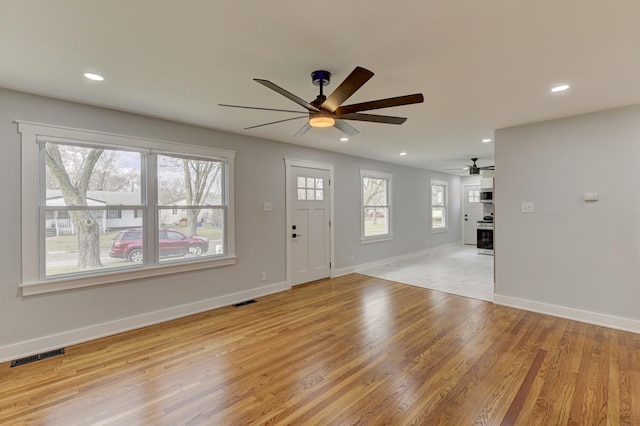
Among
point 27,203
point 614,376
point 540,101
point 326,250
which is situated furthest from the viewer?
point 326,250

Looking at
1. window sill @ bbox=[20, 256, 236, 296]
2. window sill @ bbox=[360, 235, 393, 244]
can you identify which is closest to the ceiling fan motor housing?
window sill @ bbox=[20, 256, 236, 296]

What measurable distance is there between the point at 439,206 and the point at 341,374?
7.59 m

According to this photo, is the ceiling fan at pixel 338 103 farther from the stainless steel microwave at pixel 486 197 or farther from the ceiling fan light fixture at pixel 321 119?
the stainless steel microwave at pixel 486 197

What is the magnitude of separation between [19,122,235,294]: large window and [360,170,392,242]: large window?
323cm

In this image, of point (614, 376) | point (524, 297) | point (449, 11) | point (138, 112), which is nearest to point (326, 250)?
point (524, 297)

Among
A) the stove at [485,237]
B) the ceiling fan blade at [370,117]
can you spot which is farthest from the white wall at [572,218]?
the stove at [485,237]

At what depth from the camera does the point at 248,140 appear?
14.6 feet

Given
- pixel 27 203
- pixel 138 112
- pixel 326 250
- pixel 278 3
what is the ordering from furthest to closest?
pixel 326 250 < pixel 138 112 < pixel 27 203 < pixel 278 3

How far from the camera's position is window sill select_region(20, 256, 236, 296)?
112 inches

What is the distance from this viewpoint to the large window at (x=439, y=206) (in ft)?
28.7

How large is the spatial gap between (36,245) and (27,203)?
0.41 m

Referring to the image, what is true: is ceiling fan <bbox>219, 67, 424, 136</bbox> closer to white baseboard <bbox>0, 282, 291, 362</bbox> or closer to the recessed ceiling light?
the recessed ceiling light

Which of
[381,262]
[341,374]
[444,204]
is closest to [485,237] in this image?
[444,204]

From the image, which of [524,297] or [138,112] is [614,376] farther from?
[138,112]
